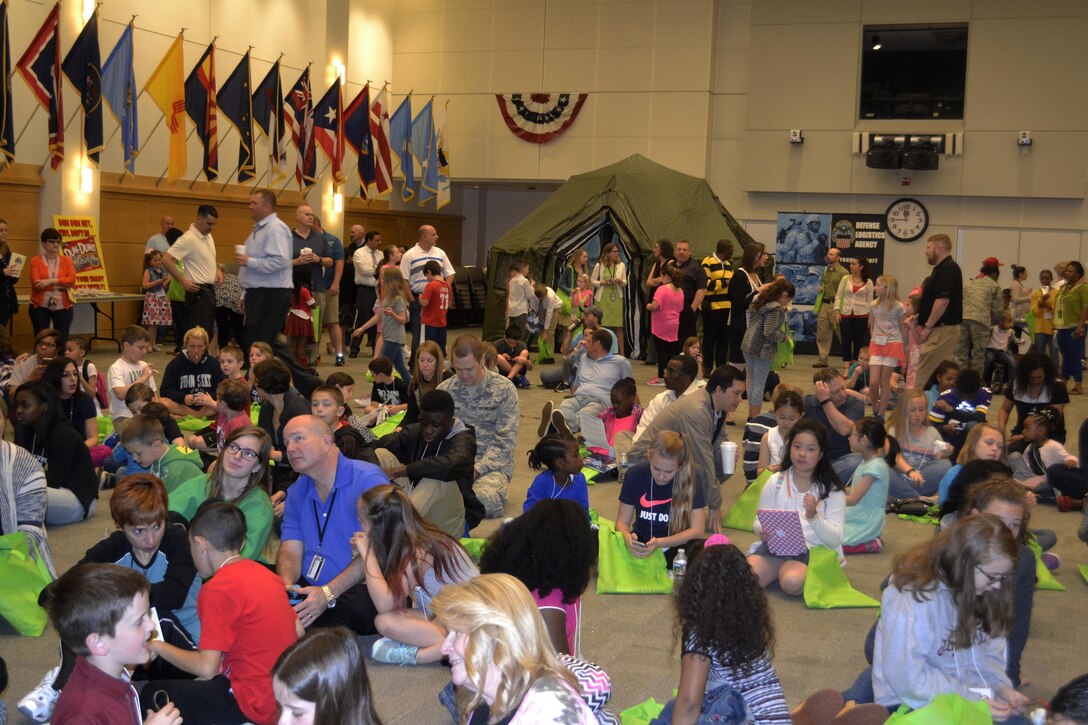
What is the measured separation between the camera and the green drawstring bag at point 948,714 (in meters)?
3.68

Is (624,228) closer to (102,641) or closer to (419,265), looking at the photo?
(419,265)

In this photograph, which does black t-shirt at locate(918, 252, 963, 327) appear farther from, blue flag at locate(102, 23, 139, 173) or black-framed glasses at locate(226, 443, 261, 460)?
blue flag at locate(102, 23, 139, 173)

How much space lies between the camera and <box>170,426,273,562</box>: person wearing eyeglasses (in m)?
5.49

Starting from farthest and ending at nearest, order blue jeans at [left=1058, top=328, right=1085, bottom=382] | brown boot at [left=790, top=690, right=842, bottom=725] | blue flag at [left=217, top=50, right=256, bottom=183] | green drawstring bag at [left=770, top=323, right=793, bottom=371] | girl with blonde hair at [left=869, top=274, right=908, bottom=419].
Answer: blue flag at [left=217, top=50, right=256, bottom=183]
blue jeans at [left=1058, top=328, right=1085, bottom=382]
green drawstring bag at [left=770, top=323, right=793, bottom=371]
girl with blonde hair at [left=869, top=274, right=908, bottom=419]
brown boot at [left=790, top=690, right=842, bottom=725]

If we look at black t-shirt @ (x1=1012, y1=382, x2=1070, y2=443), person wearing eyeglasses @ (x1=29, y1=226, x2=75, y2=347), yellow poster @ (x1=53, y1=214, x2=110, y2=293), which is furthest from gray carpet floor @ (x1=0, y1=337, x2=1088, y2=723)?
yellow poster @ (x1=53, y1=214, x2=110, y2=293)

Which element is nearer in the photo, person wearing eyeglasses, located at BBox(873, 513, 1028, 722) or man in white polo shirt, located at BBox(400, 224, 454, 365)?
person wearing eyeglasses, located at BBox(873, 513, 1028, 722)

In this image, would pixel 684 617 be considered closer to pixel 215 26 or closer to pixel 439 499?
pixel 439 499

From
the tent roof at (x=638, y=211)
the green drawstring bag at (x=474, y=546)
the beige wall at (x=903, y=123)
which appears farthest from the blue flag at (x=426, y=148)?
the green drawstring bag at (x=474, y=546)

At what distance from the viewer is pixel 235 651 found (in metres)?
4.11

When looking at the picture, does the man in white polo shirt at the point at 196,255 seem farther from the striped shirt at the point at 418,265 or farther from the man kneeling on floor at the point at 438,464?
the man kneeling on floor at the point at 438,464

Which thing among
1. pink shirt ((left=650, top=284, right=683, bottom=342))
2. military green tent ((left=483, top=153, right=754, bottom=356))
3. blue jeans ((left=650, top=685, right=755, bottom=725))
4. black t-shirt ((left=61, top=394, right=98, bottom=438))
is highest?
military green tent ((left=483, top=153, right=754, bottom=356))

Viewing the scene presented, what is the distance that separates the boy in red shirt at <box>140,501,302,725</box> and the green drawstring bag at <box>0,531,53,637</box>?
1386 millimetres


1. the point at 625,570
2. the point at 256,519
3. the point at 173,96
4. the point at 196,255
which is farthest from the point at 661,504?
the point at 173,96

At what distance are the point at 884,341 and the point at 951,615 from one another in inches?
320
